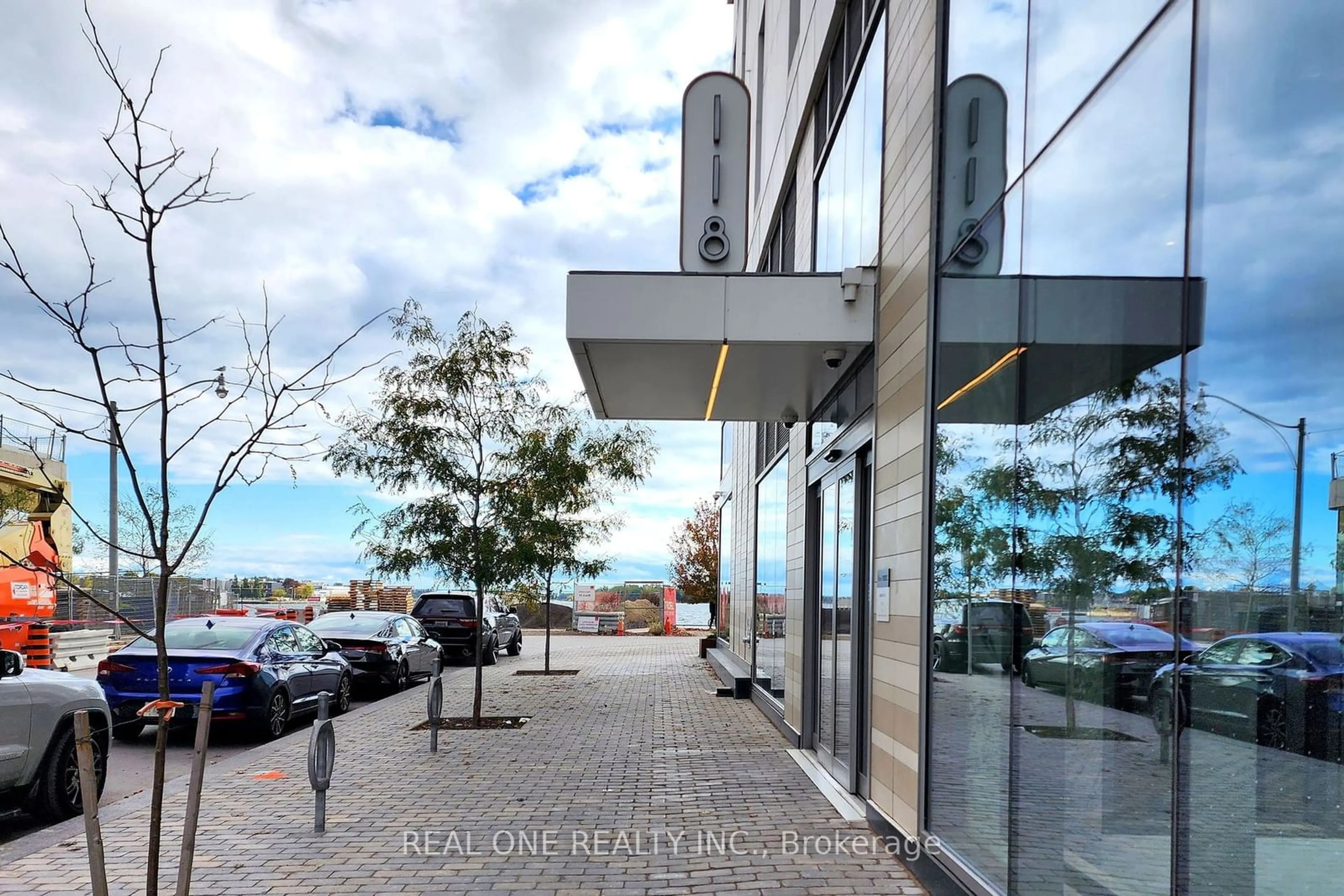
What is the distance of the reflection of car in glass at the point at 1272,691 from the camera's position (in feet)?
9.13

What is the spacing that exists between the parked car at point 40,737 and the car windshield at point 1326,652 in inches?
297

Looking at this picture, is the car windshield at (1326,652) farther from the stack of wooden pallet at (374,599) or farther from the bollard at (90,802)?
the stack of wooden pallet at (374,599)

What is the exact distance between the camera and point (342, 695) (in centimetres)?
1572

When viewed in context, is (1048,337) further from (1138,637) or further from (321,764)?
(321,764)

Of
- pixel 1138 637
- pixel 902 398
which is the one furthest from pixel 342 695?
pixel 1138 637

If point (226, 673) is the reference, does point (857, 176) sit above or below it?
above

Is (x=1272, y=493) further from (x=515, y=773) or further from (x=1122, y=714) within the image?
(x=515, y=773)

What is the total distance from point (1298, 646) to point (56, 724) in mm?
8484

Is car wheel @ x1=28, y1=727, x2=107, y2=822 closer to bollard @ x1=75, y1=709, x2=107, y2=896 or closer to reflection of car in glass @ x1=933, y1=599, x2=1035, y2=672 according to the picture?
bollard @ x1=75, y1=709, x2=107, y2=896

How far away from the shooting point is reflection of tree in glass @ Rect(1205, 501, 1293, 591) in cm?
305

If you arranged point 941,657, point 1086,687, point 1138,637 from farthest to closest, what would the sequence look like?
point 941,657 → point 1086,687 → point 1138,637

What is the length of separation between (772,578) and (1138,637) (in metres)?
12.1

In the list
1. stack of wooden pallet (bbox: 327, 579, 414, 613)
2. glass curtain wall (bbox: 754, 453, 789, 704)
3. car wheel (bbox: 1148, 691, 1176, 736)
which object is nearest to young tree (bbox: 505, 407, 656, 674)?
glass curtain wall (bbox: 754, 453, 789, 704)

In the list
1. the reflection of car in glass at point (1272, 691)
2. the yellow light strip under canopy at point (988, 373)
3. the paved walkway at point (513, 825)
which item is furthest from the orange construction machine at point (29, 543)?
the reflection of car in glass at point (1272, 691)
